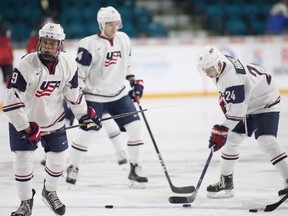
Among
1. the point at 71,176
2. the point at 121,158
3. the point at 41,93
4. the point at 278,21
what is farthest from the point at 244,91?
the point at 278,21

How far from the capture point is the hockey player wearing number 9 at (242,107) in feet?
17.0

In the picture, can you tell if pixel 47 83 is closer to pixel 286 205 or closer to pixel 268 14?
pixel 286 205

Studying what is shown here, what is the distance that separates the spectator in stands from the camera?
13594mm

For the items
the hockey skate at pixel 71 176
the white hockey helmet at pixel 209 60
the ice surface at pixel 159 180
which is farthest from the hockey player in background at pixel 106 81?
the white hockey helmet at pixel 209 60

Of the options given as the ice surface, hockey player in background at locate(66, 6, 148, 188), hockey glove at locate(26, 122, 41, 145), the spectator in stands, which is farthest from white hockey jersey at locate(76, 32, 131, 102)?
the spectator in stands

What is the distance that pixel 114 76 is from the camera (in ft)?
20.5

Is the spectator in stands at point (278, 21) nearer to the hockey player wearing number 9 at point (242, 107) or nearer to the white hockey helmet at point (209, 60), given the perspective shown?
the hockey player wearing number 9 at point (242, 107)

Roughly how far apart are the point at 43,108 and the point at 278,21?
9441 millimetres

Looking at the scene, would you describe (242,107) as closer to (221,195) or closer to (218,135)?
(218,135)

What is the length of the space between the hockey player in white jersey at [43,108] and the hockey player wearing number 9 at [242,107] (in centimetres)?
88

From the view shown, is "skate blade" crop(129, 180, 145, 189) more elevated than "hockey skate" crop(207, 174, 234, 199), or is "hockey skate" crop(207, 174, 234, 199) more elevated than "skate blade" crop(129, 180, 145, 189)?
"hockey skate" crop(207, 174, 234, 199)

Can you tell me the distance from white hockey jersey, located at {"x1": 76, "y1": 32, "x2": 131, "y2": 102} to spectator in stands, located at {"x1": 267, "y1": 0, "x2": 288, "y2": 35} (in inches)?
306

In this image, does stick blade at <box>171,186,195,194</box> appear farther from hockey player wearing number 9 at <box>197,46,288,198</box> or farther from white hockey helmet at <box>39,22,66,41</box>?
white hockey helmet at <box>39,22,66,41</box>

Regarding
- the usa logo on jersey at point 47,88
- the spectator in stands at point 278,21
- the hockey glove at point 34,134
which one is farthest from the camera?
the spectator in stands at point 278,21
